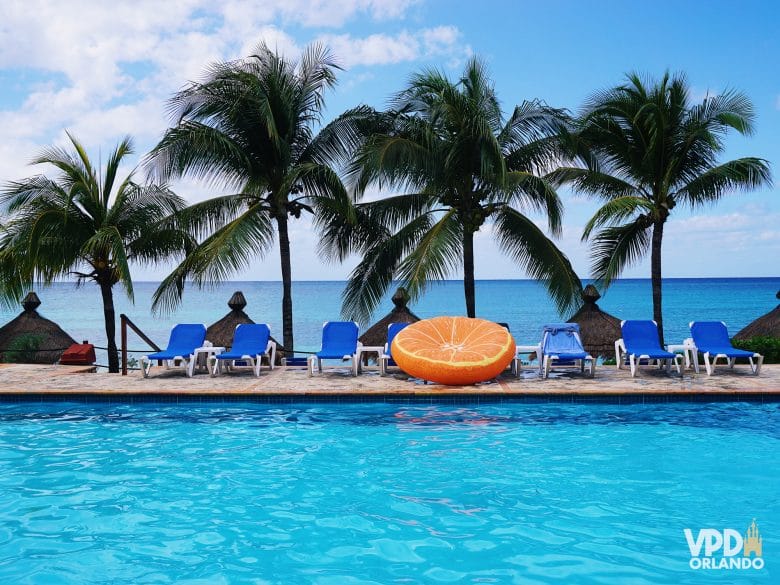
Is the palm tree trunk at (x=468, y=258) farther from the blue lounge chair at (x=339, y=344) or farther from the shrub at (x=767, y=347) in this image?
the shrub at (x=767, y=347)

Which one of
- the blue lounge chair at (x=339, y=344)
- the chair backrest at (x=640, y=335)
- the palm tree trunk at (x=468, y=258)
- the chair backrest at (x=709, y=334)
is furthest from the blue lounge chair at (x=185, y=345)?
the chair backrest at (x=709, y=334)

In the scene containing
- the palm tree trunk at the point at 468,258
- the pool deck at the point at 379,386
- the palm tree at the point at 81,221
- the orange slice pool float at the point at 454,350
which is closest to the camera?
the pool deck at the point at 379,386

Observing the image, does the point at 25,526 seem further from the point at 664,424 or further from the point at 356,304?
the point at 356,304

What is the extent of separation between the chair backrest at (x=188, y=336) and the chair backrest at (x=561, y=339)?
18.3 feet

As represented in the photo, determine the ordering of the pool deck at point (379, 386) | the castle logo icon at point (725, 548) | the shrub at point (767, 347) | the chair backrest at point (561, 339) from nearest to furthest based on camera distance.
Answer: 1. the castle logo icon at point (725, 548)
2. the pool deck at point (379, 386)
3. the chair backrest at point (561, 339)
4. the shrub at point (767, 347)

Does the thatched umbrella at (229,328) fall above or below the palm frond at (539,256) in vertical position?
below

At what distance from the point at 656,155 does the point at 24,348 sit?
44.3 ft

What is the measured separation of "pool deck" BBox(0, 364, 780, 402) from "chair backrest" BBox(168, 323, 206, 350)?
1.73 ft

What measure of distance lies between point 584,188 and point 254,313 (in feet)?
171

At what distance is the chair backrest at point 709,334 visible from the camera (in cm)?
1116

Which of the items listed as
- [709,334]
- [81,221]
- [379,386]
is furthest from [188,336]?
[709,334]

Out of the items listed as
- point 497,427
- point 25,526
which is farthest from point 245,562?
point 497,427

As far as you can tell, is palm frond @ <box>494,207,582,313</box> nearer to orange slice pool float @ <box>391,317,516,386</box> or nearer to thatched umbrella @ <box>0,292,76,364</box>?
orange slice pool float @ <box>391,317,516,386</box>

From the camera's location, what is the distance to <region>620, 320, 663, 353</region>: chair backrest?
1087 cm
